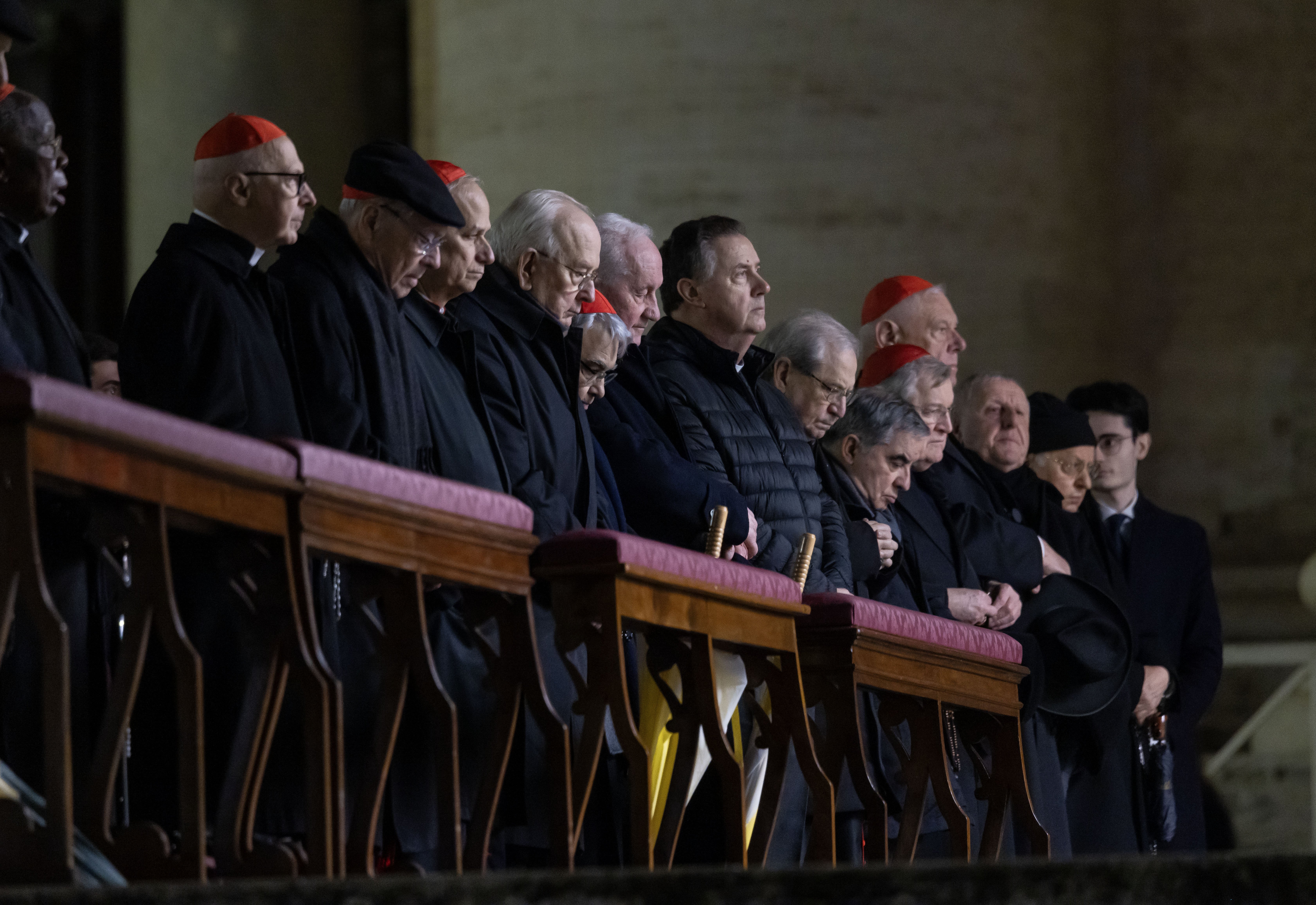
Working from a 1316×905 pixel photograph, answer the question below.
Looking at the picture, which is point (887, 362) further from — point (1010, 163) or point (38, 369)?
point (1010, 163)

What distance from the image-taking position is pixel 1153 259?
11.5 m

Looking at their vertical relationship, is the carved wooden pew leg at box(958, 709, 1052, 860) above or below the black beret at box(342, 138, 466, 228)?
below

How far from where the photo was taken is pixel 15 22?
3945mm

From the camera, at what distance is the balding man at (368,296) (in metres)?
4.15

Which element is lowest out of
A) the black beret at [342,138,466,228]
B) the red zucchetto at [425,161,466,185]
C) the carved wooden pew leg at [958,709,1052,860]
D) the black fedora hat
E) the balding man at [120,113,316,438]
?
the carved wooden pew leg at [958,709,1052,860]

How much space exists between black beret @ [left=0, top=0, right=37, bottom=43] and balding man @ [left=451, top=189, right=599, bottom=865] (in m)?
1.21

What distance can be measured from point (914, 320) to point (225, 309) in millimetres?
4019

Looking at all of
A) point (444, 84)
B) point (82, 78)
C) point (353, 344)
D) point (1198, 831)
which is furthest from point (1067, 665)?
point (82, 78)

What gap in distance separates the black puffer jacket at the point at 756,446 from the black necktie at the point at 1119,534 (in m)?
2.38

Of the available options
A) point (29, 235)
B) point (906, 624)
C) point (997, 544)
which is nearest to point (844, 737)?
point (906, 624)

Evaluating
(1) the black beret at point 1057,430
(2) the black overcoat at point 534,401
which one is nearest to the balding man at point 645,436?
(2) the black overcoat at point 534,401

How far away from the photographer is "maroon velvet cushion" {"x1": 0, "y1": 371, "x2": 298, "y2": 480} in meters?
2.82

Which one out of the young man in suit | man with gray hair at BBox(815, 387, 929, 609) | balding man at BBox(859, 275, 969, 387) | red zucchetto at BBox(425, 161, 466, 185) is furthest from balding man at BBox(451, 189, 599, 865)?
the young man in suit

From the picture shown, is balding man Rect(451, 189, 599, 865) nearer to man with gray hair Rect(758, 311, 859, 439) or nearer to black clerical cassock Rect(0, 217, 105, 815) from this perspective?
black clerical cassock Rect(0, 217, 105, 815)
